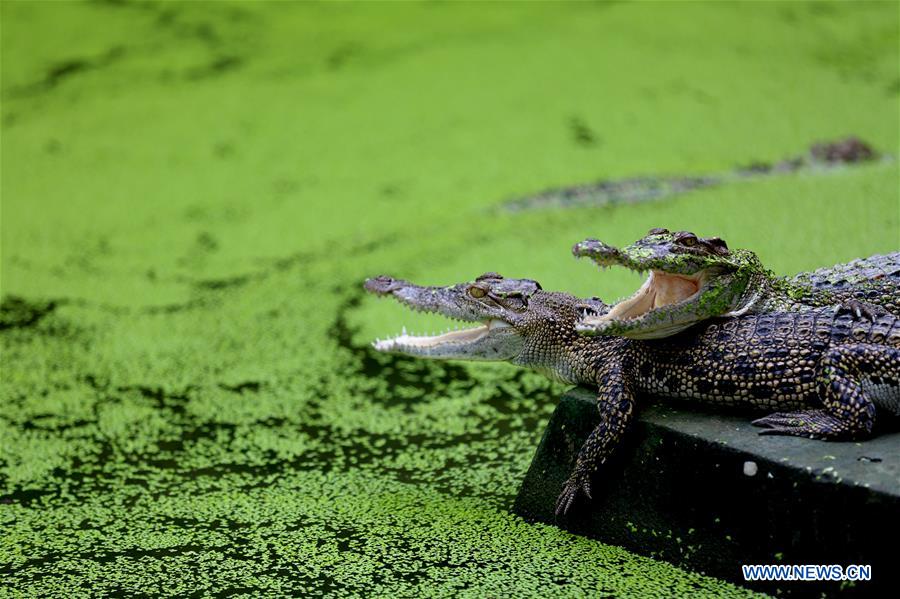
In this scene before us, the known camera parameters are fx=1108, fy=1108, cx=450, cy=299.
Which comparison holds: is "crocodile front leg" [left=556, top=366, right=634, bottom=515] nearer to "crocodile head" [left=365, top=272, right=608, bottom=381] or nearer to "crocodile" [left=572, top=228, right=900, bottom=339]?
"crocodile" [left=572, top=228, right=900, bottom=339]

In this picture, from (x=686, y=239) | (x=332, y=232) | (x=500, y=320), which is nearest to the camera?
(x=686, y=239)

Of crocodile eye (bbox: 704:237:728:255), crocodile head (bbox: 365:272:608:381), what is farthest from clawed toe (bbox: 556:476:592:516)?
crocodile eye (bbox: 704:237:728:255)

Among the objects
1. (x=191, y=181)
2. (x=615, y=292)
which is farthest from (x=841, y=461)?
(x=191, y=181)

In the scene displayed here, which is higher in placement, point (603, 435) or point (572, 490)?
point (603, 435)

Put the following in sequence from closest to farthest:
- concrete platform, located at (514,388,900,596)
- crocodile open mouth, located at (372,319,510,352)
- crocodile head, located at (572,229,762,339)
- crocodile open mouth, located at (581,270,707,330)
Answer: concrete platform, located at (514,388,900,596), crocodile head, located at (572,229,762,339), crocodile open mouth, located at (581,270,707,330), crocodile open mouth, located at (372,319,510,352)

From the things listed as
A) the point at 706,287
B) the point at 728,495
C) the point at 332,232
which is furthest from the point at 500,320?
the point at 332,232

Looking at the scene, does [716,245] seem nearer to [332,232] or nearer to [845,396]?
[845,396]
